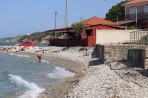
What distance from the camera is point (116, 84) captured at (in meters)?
17.0

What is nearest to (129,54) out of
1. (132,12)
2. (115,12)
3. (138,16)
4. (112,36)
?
(112,36)

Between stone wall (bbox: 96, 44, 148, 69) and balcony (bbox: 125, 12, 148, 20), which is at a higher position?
balcony (bbox: 125, 12, 148, 20)

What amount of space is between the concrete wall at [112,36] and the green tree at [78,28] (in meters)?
5.96

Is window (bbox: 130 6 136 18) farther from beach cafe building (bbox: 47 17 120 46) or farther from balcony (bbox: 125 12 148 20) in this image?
beach cafe building (bbox: 47 17 120 46)

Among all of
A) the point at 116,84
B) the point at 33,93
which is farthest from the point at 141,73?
the point at 33,93

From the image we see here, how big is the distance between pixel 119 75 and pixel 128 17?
38566mm

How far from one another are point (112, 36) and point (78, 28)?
861 cm

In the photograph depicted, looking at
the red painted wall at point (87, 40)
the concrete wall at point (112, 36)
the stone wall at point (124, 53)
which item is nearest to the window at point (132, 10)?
the red painted wall at point (87, 40)

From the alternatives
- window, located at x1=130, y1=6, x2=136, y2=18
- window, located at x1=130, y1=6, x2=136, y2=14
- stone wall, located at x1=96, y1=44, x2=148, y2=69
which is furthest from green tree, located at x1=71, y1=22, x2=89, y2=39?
stone wall, located at x1=96, y1=44, x2=148, y2=69

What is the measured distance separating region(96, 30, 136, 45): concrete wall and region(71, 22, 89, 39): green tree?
596cm

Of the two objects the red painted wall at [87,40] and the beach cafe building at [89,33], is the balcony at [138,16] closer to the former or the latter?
the beach cafe building at [89,33]

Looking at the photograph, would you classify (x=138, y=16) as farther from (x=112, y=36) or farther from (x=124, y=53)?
(x=124, y=53)

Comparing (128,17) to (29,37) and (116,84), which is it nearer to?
(116,84)

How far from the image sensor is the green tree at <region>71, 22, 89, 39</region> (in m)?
48.5
